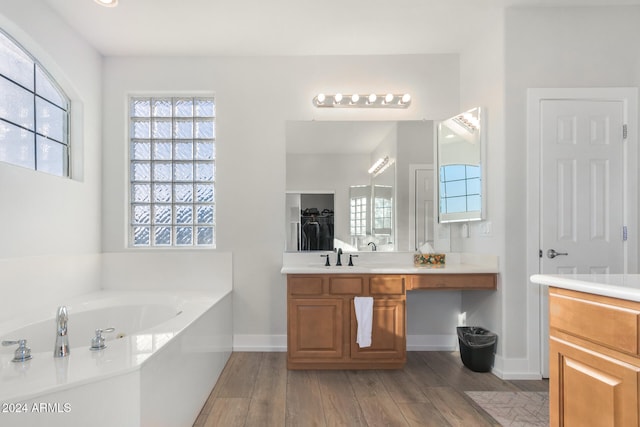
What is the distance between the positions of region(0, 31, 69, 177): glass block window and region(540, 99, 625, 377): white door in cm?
358

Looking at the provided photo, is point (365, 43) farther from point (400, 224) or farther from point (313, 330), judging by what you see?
point (313, 330)

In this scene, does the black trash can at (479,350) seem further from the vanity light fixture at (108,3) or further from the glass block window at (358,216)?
the vanity light fixture at (108,3)

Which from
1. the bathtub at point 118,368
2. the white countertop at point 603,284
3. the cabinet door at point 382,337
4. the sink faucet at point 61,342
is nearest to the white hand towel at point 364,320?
the cabinet door at point 382,337

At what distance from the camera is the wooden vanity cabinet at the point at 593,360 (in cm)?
128

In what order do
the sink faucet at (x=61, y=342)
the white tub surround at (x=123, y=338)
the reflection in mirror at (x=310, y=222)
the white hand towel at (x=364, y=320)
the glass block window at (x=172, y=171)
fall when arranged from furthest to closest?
the glass block window at (x=172, y=171)
the reflection in mirror at (x=310, y=222)
the white hand towel at (x=364, y=320)
the sink faucet at (x=61, y=342)
the white tub surround at (x=123, y=338)

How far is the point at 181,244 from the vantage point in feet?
12.3

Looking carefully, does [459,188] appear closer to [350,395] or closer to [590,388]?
[350,395]

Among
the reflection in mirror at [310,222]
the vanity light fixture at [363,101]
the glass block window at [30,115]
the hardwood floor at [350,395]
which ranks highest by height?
the vanity light fixture at [363,101]

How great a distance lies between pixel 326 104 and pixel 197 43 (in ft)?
3.94

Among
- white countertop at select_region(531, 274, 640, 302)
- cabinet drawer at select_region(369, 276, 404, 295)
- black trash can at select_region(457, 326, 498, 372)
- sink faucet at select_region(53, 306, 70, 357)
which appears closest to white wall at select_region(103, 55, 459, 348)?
cabinet drawer at select_region(369, 276, 404, 295)

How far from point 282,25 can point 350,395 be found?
8.94 ft

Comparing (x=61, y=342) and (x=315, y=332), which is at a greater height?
(x=61, y=342)

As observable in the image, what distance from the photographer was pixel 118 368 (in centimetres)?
149

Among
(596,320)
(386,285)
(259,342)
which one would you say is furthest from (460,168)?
(259,342)
